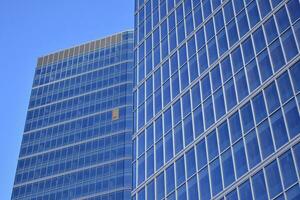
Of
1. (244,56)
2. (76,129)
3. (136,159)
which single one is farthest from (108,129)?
(244,56)

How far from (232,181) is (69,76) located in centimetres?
9843

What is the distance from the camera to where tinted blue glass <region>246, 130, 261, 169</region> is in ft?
166

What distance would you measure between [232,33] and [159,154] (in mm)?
13584

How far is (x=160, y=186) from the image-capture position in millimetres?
60219

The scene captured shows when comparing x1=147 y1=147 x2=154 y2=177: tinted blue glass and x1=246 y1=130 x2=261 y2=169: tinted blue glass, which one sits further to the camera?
x1=147 y1=147 x2=154 y2=177: tinted blue glass

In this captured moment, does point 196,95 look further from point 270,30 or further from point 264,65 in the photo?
point 270,30

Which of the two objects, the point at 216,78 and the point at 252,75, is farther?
the point at 216,78

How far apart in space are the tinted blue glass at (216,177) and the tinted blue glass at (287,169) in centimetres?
669

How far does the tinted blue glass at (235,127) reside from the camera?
54.1m

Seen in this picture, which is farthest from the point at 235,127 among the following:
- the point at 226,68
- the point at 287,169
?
the point at 287,169

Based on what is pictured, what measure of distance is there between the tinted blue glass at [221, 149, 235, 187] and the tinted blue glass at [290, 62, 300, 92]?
7709 millimetres

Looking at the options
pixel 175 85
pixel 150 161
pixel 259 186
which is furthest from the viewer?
pixel 175 85

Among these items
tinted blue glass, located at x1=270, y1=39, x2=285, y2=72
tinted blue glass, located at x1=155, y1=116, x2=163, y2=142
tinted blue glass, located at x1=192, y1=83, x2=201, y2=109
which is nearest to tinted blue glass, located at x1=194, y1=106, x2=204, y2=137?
tinted blue glass, located at x1=192, y1=83, x2=201, y2=109

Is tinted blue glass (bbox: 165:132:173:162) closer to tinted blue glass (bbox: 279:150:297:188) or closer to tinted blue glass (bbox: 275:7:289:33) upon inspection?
tinted blue glass (bbox: 275:7:289:33)
